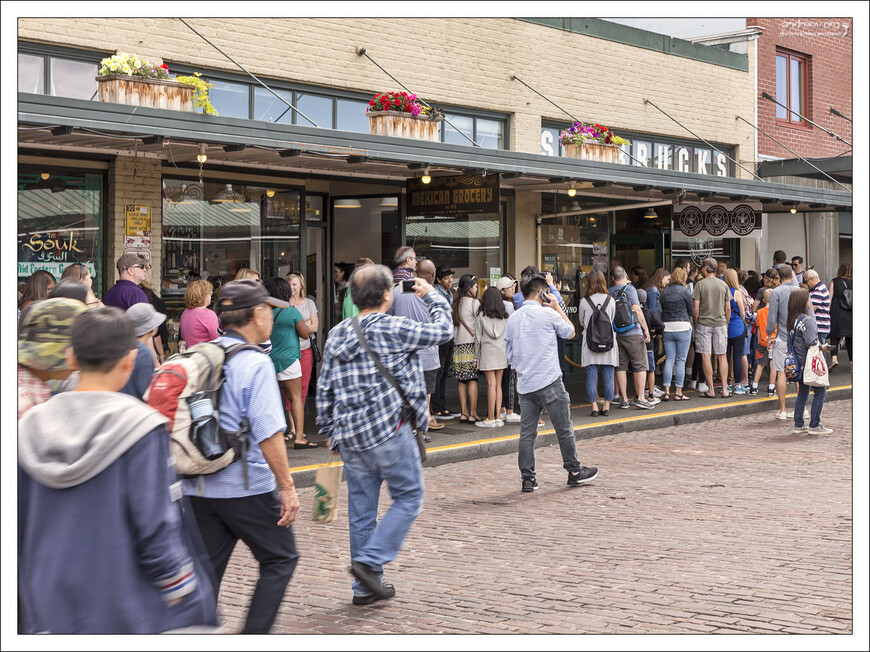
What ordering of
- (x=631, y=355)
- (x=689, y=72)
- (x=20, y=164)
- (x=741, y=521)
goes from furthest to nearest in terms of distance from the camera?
(x=689, y=72), (x=631, y=355), (x=20, y=164), (x=741, y=521)

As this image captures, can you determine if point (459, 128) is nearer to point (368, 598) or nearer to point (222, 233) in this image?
point (222, 233)

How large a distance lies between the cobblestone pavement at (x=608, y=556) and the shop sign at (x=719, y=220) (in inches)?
320

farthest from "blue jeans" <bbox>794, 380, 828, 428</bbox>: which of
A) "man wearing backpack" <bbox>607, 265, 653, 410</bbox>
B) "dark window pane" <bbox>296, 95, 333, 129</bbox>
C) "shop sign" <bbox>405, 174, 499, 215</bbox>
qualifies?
"dark window pane" <bbox>296, 95, 333, 129</bbox>

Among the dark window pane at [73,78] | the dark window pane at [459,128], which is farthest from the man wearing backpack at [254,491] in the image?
the dark window pane at [459,128]

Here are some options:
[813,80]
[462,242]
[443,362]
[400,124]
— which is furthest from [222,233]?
[813,80]

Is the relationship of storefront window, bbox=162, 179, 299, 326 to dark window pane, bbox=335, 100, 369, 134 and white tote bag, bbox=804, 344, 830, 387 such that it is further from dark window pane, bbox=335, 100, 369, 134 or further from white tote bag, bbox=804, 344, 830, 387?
white tote bag, bbox=804, 344, 830, 387

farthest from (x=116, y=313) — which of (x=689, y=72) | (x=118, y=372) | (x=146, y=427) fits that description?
(x=689, y=72)

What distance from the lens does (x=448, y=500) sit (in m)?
Answer: 8.95

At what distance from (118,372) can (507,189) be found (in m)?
13.1

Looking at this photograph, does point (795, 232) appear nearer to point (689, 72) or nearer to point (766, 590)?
point (689, 72)

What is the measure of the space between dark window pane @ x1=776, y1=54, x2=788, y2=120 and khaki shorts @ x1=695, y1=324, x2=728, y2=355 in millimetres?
8435

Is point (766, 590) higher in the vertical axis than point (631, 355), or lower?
lower

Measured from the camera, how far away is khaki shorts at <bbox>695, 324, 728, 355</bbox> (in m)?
15.2

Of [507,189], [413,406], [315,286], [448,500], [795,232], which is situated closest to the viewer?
[413,406]
